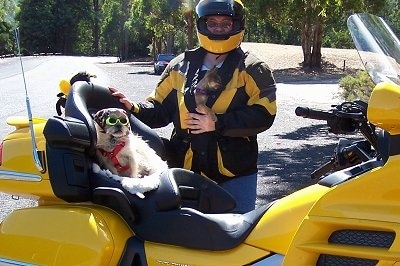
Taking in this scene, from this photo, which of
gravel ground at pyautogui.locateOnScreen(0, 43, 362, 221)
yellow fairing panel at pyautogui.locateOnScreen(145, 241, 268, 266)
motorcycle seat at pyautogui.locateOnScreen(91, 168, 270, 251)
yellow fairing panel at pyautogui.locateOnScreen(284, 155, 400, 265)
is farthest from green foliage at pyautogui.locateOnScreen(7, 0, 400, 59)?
yellow fairing panel at pyautogui.locateOnScreen(284, 155, 400, 265)

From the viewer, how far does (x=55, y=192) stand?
314 centimetres

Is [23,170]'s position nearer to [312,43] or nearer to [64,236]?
[64,236]

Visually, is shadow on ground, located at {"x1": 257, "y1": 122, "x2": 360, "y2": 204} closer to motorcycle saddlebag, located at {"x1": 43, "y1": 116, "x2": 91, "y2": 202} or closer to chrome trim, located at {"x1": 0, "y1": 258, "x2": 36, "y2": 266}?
motorcycle saddlebag, located at {"x1": 43, "y1": 116, "x2": 91, "y2": 202}

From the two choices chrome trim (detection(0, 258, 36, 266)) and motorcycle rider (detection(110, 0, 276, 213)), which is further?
motorcycle rider (detection(110, 0, 276, 213))

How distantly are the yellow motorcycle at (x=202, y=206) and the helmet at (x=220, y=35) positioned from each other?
648mm

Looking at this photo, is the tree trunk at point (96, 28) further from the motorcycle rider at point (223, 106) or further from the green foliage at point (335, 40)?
the motorcycle rider at point (223, 106)

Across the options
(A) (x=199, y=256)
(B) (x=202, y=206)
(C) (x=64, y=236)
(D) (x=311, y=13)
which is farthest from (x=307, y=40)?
(A) (x=199, y=256)

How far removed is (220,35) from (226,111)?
42cm

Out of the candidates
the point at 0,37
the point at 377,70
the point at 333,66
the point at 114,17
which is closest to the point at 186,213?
the point at 377,70

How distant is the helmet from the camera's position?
12.1 ft

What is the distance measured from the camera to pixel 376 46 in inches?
106

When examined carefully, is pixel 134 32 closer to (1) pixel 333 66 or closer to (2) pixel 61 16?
(2) pixel 61 16

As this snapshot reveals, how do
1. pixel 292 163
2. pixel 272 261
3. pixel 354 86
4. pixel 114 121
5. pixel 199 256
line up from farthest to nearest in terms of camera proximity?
pixel 354 86, pixel 292 163, pixel 114 121, pixel 199 256, pixel 272 261

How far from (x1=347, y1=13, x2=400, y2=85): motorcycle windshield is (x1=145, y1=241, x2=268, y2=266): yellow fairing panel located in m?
0.81
